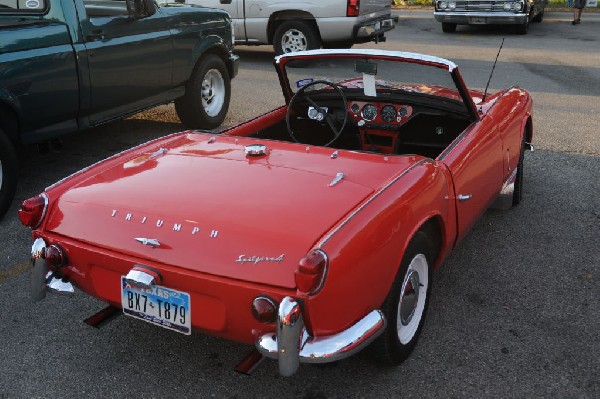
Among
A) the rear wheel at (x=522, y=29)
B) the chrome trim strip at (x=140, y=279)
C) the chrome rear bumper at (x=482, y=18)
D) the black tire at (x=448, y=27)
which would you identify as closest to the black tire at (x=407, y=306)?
the chrome trim strip at (x=140, y=279)

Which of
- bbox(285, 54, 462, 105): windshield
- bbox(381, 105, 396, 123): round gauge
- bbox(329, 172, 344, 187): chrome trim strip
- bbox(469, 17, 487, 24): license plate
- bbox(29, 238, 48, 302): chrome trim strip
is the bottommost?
bbox(29, 238, 48, 302): chrome trim strip

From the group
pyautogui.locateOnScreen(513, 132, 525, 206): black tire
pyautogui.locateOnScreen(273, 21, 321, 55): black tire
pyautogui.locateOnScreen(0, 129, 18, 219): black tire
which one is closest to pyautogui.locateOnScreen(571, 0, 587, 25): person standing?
pyautogui.locateOnScreen(273, 21, 321, 55): black tire

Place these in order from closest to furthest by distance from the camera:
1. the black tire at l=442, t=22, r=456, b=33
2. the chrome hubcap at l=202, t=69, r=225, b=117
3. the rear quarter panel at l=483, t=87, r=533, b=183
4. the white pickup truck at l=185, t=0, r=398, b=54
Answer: the rear quarter panel at l=483, t=87, r=533, b=183, the chrome hubcap at l=202, t=69, r=225, b=117, the white pickup truck at l=185, t=0, r=398, b=54, the black tire at l=442, t=22, r=456, b=33

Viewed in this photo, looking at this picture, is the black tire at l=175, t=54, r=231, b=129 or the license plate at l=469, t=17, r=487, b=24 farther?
the license plate at l=469, t=17, r=487, b=24

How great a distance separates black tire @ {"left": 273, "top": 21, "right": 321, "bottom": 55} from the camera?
10.8 m

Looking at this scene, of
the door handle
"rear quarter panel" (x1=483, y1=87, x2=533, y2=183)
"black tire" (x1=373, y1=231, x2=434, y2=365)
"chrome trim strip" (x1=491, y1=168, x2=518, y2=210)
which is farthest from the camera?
the door handle

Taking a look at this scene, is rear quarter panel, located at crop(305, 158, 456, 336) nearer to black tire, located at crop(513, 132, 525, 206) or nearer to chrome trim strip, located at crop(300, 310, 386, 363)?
chrome trim strip, located at crop(300, 310, 386, 363)

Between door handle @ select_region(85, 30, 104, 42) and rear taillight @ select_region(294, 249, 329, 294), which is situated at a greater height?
door handle @ select_region(85, 30, 104, 42)

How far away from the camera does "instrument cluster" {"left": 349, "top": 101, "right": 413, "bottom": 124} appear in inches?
155

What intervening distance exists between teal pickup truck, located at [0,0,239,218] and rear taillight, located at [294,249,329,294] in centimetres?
311

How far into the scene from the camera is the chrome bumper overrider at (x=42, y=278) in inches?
111

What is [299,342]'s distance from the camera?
2.37 metres

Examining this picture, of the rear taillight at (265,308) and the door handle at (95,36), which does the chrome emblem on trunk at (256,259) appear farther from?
the door handle at (95,36)

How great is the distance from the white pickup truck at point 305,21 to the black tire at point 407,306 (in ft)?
25.9
